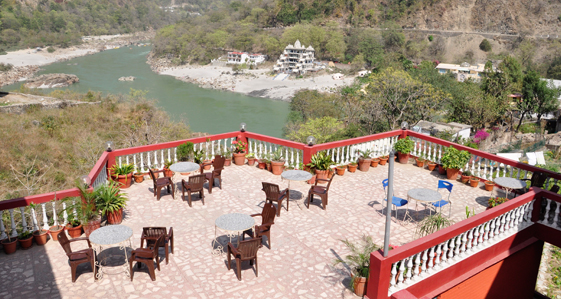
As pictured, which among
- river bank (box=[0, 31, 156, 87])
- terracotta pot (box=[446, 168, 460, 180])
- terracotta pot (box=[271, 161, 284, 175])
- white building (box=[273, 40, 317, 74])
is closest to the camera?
terracotta pot (box=[446, 168, 460, 180])

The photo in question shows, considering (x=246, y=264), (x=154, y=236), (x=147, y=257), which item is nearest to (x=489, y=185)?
(x=246, y=264)

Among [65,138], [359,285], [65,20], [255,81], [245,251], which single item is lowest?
[255,81]

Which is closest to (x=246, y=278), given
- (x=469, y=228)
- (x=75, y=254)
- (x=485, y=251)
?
(x=75, y=254)

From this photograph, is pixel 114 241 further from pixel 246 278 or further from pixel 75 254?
pixel 246 278

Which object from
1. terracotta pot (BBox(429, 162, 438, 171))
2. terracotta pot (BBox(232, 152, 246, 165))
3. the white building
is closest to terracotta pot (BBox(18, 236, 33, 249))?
terracotta pot (BBox(232, 152, 246, 165))

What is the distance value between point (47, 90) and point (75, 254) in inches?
2447

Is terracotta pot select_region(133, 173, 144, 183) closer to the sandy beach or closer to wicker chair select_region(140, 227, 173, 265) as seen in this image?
wicker chair select_region(140, 227, 173, 265)

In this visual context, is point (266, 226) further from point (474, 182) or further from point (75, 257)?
point (474, 182)

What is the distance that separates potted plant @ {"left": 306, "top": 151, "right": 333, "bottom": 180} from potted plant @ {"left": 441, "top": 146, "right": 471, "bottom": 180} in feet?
9.58

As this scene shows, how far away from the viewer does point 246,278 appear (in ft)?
19.6

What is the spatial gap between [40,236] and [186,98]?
52371 mm

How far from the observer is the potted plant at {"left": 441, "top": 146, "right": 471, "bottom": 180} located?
996 centimetres

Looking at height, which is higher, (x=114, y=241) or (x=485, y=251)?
(x=114, y=241)

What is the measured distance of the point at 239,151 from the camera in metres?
11.1
